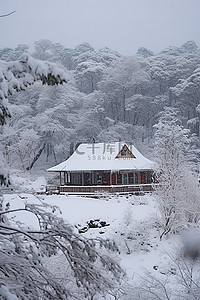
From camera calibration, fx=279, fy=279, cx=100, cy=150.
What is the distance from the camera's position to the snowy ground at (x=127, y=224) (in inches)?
580

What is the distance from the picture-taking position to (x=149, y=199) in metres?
23.9

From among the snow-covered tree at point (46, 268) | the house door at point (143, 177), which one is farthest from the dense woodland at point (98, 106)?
the snow-covered tree at point (46, 268)

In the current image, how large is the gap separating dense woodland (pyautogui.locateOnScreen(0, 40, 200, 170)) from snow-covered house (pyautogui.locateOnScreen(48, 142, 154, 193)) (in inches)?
217

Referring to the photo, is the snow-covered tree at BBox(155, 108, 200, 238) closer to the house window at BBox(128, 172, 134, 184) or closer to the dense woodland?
the house window at BBox(128, 172, 134, 184)

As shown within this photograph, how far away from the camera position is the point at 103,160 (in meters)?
28.0

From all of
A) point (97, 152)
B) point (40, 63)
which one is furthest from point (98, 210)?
point (40, 63)

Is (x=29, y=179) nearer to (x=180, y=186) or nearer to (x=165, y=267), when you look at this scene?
(x=180, y=186)

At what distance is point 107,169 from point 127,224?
29.3 feet

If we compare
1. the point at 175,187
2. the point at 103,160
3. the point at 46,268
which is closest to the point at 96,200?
the point at 103,160

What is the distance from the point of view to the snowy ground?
14727 millimetres

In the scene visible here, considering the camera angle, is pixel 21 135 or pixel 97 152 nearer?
pixel 97 152

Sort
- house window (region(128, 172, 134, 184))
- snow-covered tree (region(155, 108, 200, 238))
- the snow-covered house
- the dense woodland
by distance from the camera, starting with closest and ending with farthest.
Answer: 1. snow-covered tree (region(155, 108, 200, 238))
2. the snow-covered house
3. house window (region(128, 172, 134, 184))
4. the dense woodland

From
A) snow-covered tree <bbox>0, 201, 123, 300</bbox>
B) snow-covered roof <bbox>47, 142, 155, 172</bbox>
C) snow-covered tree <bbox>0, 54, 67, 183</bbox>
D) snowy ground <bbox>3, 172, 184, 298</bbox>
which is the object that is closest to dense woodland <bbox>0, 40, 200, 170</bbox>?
snow-covered roof <bbox>47, 142, 155, 172</bbox>

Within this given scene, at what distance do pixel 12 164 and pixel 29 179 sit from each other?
2865 millimetres
